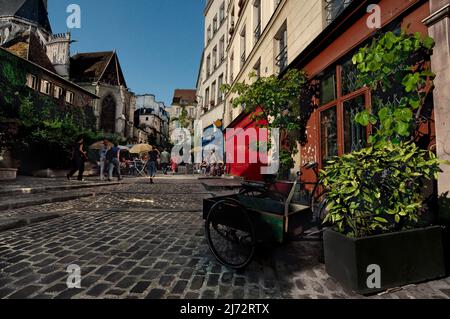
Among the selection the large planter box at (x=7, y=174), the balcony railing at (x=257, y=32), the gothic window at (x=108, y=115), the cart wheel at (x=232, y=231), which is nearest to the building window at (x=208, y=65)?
the balcony railing at (x=257, y=32)

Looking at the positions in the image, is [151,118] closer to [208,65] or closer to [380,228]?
[208,65]

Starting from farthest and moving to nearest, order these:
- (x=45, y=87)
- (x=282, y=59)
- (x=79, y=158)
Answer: (x=45, y=87) < (x=79, y=158) < (x=282, y=59)

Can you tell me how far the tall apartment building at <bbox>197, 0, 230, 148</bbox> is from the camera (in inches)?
806

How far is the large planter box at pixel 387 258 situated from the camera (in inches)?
81.1

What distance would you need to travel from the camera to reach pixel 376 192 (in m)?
2.18

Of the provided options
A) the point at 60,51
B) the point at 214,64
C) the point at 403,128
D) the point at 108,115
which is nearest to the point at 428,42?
the point at 403,128

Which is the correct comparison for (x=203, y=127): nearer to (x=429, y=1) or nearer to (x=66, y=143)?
(x=66, y=143)

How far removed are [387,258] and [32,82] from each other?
29891 millimetres

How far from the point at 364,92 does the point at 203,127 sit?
70.5 ft

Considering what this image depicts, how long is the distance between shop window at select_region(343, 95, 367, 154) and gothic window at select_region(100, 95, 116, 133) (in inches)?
1639

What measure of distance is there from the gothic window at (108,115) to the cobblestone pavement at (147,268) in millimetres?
40472

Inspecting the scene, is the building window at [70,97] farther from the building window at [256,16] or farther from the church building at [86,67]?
the building window at [256,16]

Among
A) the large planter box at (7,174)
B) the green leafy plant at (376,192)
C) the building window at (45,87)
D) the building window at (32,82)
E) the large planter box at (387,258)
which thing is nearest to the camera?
the large planter box at (387,258)
